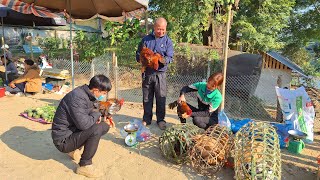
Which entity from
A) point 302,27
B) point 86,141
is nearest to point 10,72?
point 86,141

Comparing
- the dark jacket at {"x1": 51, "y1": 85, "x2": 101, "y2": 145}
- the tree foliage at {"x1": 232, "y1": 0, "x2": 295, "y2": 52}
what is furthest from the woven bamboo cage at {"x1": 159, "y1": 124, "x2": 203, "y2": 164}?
the tree foliage at {"x1": 232, "y1": 0, "x2": 295, "y2": 52}

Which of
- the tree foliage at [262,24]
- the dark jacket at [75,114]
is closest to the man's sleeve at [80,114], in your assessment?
the dark jacket at [75,114]

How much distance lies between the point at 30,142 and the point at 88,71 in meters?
6.04

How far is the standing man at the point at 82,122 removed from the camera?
298 centimetres

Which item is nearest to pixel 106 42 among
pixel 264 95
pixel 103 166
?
pixel 264 95

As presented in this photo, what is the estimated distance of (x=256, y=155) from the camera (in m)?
2.94

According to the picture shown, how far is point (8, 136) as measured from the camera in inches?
164

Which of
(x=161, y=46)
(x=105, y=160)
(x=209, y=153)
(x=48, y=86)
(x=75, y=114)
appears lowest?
(x=105, y=160)

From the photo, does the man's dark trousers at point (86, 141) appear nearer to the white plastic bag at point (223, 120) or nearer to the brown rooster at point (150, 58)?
the brown rooster at point (150, 58)

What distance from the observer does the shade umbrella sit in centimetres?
571

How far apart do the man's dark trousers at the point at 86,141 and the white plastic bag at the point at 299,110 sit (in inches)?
126

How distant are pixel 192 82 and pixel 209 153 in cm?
503

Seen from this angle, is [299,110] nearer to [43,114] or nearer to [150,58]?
[150,58]

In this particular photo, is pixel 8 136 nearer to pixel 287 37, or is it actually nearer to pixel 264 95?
pixel 264 95
